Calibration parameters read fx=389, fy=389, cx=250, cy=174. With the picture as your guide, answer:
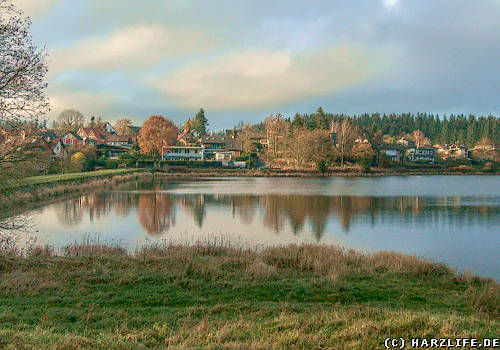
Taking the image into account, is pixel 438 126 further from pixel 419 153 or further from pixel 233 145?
pixel 233 145

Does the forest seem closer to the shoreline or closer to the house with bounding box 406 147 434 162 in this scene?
the house with bounding box 406 147 434 162

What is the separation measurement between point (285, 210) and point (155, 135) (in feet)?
189

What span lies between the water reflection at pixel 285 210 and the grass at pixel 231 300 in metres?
7.44

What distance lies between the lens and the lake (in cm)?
1633

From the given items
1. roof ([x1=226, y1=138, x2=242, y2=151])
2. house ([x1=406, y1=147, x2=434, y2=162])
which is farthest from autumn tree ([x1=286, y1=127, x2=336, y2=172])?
house ([x1=406, y1=147, x2=434, y2=162])

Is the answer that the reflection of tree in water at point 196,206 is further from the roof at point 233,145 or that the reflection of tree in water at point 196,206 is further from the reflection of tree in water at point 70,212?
the roof at point 233,145

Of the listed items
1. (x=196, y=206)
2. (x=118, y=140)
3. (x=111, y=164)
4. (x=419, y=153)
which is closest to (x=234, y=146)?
(x=118, y=140)

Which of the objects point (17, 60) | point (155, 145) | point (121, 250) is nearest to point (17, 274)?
point (121, 250)

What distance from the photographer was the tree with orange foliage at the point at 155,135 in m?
78.1

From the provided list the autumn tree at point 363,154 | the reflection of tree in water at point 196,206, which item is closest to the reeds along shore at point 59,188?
the reflection of tree in water at point 196,206

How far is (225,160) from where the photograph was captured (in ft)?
279

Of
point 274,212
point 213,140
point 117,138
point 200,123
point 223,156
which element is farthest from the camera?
point 200,123

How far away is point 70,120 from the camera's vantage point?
4021 inches

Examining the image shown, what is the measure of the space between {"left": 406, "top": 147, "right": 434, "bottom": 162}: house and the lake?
8478 cm
